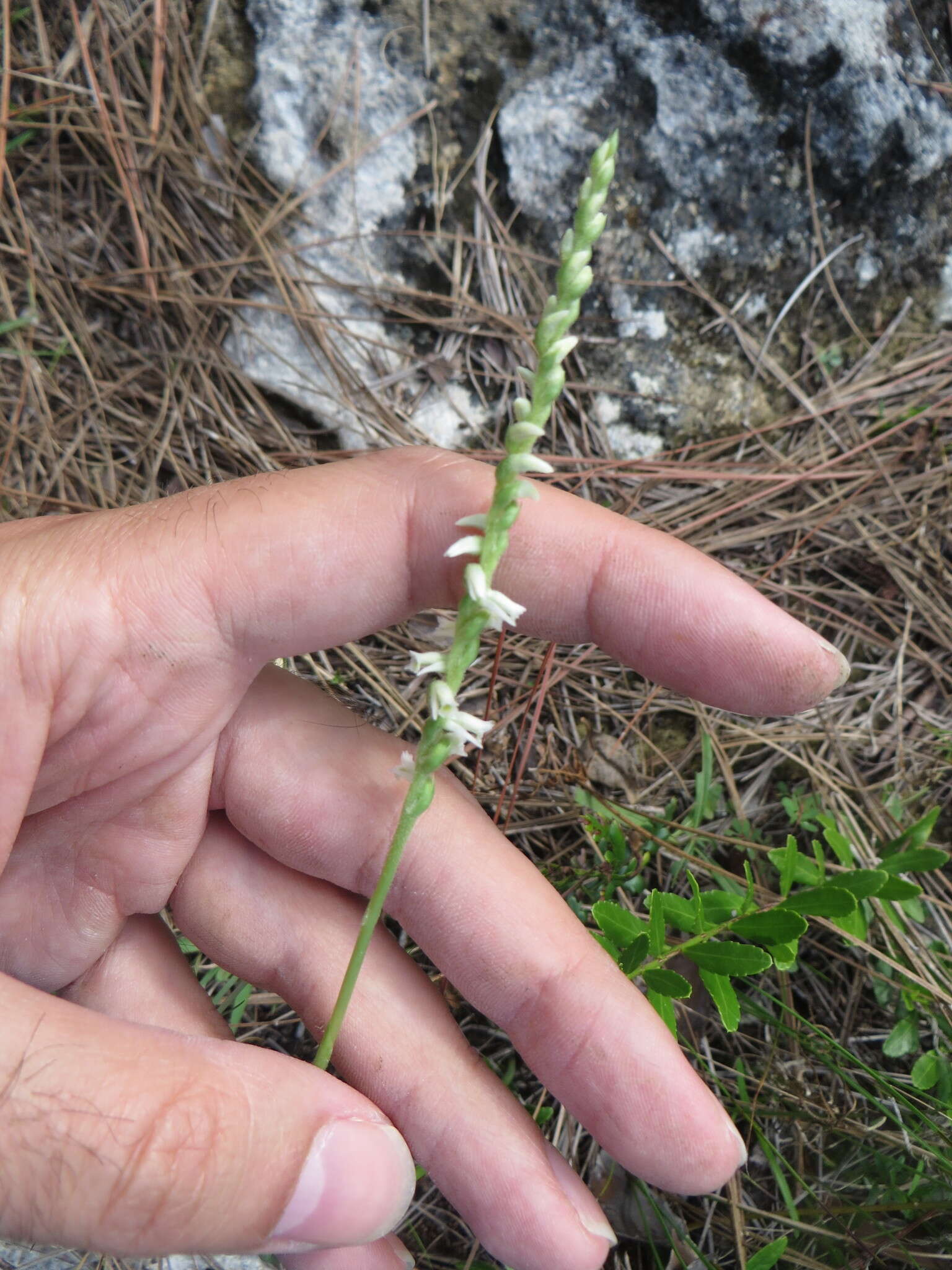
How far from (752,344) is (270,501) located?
1815 mm

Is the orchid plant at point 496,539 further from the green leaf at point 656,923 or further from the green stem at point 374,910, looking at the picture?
the green leaf at point 656,923

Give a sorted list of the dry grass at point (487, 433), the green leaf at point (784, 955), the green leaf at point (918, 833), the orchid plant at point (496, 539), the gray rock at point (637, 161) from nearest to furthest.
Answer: the orchid plant at point (496, 539) < the green leaf at point (784, 955) < the green leaf at point (918, 833) < the dry grass at point (487, 433) < the gray rock at point (637, 161)

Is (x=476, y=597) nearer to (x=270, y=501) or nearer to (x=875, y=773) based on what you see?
(x=270, y=501)

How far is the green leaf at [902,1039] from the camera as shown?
2.11 metres

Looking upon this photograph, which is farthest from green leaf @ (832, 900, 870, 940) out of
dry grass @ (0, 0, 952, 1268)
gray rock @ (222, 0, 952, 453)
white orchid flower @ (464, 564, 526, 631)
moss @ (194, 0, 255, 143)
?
moss @ (194, 0, 255, 143)

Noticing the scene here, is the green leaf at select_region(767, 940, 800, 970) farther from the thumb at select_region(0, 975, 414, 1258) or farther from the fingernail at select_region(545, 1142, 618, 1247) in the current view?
the thumb at select_region(0, 975, 414, 1258)

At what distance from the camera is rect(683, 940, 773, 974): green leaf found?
1.70 m

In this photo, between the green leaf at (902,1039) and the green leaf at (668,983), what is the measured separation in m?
0.65

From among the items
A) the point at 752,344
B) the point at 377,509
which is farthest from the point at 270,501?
the point at 752,344

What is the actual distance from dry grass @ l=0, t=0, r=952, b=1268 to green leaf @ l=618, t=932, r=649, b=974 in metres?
0.66

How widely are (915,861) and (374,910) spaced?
1.14 metres

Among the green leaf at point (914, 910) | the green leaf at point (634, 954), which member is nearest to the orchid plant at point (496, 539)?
the green leaf at point (634, 954)

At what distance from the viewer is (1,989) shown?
1.47 meters

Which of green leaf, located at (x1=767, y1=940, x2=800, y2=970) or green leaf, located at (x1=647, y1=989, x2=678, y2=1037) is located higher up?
green leaf, located at (x1=767, y1=940, x2=800, y2=970)
